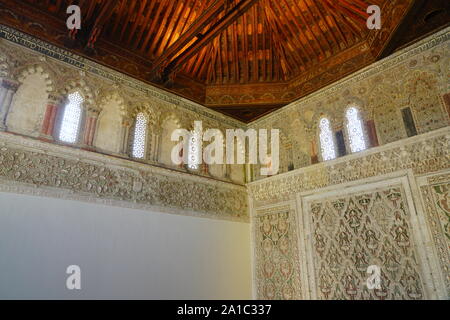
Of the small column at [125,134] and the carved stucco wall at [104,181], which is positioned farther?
the small column at [125,134]

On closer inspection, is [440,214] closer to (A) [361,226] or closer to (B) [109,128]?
(A) [361,226]

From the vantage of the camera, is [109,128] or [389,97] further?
[109,128]

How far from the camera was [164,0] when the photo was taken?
16.4ft

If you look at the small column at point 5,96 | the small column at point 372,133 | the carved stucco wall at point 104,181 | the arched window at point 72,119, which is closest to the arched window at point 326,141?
the small column at point 372,133

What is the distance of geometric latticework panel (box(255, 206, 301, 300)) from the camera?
557 cm

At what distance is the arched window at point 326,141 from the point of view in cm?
561

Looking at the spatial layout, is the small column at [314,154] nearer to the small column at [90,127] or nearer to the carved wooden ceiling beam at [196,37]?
the carved wooden ceiling beam at [196,37]

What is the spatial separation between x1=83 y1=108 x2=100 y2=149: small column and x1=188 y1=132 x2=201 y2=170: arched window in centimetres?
192

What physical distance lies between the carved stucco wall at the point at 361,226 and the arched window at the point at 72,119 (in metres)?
3.96

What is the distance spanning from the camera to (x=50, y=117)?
453cm

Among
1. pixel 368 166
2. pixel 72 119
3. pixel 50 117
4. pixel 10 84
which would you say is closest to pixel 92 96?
pixel 72 119

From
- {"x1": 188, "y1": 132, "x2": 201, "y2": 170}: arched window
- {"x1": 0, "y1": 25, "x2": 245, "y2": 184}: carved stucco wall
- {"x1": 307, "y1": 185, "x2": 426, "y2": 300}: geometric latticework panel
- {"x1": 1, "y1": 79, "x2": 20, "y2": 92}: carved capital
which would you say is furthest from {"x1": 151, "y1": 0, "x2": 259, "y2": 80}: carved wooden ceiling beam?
{"x1": 307, "y1": 185, "x2": 426, "y2": 300}: geometric latticework panel

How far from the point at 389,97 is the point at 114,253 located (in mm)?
5184

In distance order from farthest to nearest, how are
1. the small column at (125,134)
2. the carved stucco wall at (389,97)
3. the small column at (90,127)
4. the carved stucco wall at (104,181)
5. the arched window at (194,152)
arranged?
the arched window at (194,152)
the small column at (125,134)
the small column at (90,127)
the carved stucco wall at (389,97)
the carved stucco wall at (104,181)
